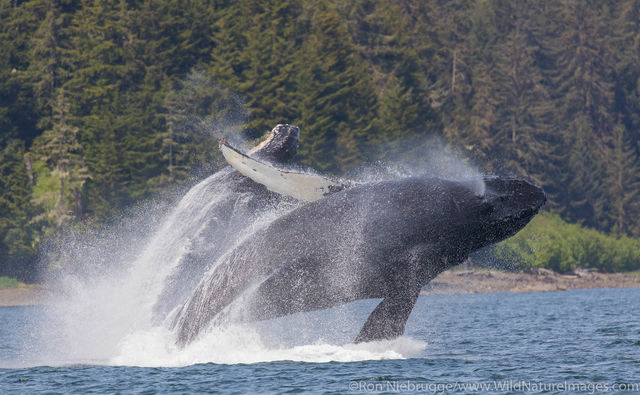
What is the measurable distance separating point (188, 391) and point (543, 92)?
111 metres

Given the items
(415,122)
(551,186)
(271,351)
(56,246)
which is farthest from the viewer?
(551,186)

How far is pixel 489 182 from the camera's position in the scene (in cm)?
2167

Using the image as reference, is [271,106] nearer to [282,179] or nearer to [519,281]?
[519,281]

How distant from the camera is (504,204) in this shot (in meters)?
21.5

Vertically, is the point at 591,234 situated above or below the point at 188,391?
above

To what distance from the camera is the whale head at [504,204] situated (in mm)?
21422

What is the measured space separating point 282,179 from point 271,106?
69002 millimetres

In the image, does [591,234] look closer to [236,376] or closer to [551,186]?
[551,186]

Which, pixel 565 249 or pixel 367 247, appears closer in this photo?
pixel 367 247

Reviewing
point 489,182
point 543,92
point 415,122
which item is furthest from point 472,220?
point 543,92

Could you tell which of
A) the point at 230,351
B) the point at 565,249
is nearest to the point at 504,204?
the point at 230,351

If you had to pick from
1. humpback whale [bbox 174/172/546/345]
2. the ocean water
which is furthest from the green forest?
humpback whale [bbox 174/172/546/345]

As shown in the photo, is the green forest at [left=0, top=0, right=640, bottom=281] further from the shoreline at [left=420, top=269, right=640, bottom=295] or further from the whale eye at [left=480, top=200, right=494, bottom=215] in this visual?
the whale eye at [left=480, top=200, right=494, bottom=215]

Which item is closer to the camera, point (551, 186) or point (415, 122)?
point (415, 122)
